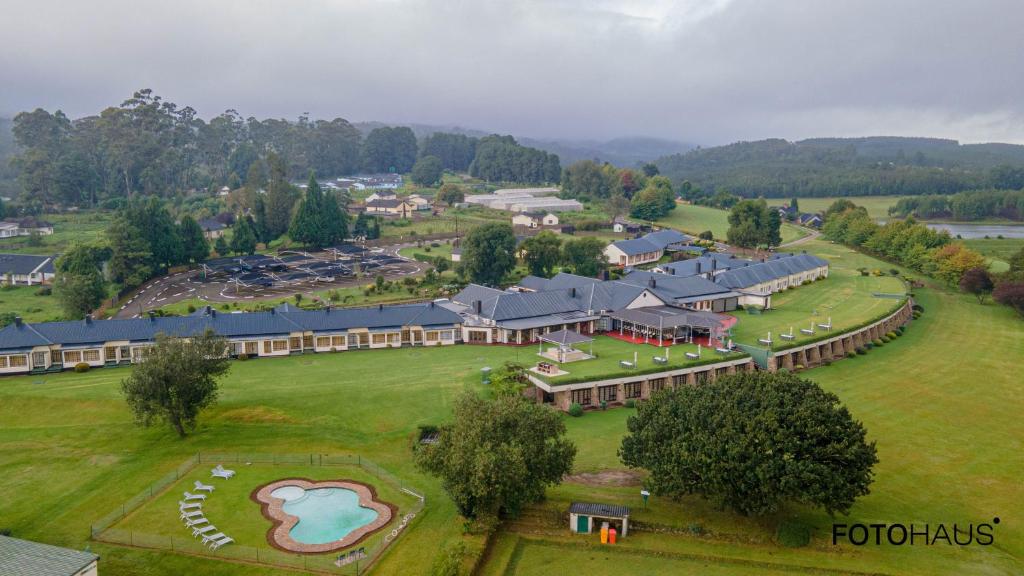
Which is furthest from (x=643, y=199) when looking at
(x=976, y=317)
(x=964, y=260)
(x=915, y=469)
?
(x=915, y=469)

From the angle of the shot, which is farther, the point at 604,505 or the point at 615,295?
the point at 615,295

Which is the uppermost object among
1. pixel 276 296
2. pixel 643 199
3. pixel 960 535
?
pixel 643 199

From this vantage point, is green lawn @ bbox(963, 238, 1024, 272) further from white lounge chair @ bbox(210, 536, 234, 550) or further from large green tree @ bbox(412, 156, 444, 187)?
large green tree @ bbox(412, 156, 444, 187)

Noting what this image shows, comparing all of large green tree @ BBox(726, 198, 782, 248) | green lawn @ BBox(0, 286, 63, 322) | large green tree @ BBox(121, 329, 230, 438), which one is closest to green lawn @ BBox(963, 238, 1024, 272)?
large green tree @ BBox(726, 198, 782, 248)

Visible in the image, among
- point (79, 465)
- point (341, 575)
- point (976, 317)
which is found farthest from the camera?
point (976, 317)

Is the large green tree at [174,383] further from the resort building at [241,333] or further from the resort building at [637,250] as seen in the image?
the resort building at [637,250]

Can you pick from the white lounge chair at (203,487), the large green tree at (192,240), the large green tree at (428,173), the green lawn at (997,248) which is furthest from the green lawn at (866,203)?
the white lounge chair at (203,487)

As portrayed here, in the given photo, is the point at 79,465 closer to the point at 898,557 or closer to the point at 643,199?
the point at 898,557

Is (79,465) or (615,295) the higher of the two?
(615,295)
